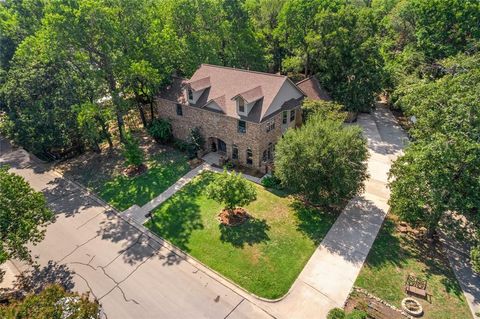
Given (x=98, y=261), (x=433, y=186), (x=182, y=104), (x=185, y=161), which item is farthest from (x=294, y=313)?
(x=182, y=104)

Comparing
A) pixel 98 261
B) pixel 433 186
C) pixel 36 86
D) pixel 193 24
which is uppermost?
pixel 193 24

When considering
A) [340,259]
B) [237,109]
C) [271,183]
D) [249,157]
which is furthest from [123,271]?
[237,109]

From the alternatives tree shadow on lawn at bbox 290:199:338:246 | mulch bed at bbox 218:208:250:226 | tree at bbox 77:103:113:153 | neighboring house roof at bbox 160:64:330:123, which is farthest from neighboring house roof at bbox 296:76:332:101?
tree at bbox 77:103:113:153

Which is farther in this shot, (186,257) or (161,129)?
(161,129)

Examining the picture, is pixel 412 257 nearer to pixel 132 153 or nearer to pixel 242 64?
pixel 132 153

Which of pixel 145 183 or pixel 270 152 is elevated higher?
pixel 270 152

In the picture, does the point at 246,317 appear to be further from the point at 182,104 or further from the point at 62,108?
the point at 62,108
